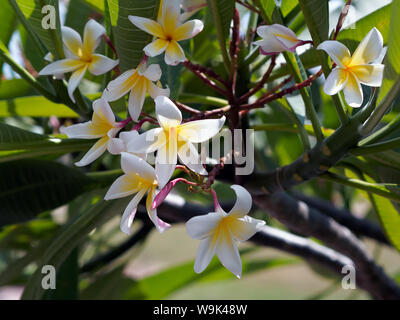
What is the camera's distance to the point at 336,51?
1.14 feet

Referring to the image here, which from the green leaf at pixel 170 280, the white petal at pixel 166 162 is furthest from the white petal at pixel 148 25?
the green leaf at pixel 170 280

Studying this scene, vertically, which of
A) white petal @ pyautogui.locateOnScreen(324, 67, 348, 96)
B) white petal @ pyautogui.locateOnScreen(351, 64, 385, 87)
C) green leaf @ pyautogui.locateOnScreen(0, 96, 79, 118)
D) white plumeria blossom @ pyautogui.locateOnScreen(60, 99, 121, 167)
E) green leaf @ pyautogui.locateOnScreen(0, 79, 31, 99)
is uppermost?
green leaf @ pyautogui.locateOnScreen(0, 79, 31, 99)

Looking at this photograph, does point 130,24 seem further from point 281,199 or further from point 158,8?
point 281,199

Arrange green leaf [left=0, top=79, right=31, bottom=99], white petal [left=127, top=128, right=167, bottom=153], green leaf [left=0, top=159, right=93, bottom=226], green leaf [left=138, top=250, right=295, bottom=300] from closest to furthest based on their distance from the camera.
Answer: white petal [left=127, top=128, right=167, bottom=153], green leaf [left=0, top=159, right=93, bottom=226], green leaf [left=0, top=79, right=31, bottom=99], green leaf [left=138, top=250, right=295, bottom=300]

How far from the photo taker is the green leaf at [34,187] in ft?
1.95

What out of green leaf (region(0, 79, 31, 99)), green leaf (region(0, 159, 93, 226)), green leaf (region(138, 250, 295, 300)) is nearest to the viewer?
green leaf (region(0, 159, 93, 226))

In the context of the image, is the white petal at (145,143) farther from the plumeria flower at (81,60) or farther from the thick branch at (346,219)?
the thick branch at (346,219)

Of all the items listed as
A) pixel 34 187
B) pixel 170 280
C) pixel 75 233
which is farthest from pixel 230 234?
pixel 170 280

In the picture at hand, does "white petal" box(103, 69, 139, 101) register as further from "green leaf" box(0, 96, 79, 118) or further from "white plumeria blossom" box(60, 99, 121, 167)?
"green leaf" box(0, 96, 79, 118)

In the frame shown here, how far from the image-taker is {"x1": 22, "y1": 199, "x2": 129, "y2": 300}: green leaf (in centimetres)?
47

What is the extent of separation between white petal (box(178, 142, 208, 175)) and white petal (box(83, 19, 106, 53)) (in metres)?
0.16

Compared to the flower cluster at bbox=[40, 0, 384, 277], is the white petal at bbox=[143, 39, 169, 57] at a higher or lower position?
higher

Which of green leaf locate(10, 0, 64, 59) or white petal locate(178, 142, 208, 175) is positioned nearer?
Result: white petal locate(178, 142, 208, 175)

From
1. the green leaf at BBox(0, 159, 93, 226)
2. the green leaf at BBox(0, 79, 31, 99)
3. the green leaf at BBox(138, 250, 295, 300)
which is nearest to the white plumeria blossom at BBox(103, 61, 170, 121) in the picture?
the green leaf at BBox(0, 159, 93, 226)
